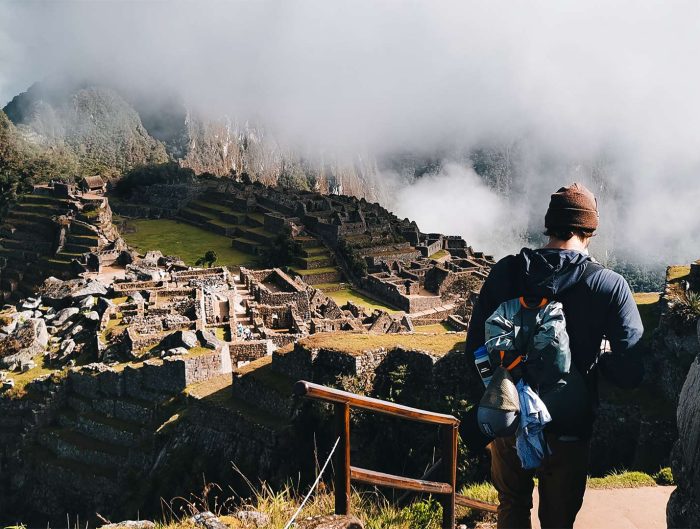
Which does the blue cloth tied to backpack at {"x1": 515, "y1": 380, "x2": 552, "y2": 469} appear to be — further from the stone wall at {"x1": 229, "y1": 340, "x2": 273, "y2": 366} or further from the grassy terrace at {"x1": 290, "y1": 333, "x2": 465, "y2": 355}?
the stone wall at {"x1": 229, "y1": 340, "x2": 273, "y2": 366}

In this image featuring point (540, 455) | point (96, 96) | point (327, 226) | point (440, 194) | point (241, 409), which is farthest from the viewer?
point (440, 194)

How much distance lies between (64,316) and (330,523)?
19784mm

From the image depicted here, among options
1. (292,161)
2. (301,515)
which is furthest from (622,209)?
(301,515)

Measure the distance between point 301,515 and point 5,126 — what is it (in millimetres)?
105474

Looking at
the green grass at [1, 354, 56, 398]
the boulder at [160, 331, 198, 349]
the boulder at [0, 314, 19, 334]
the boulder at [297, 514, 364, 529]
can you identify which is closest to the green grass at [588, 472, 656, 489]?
the boulder at [297, 514, 364, 529]

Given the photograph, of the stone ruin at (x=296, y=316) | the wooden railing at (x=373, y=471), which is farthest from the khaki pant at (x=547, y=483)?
the stone ruin at (x=296, y=316)

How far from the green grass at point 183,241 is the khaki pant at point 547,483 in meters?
46.2

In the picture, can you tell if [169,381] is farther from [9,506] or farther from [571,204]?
[571,204]

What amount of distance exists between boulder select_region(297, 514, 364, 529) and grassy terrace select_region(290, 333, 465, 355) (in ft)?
29.3

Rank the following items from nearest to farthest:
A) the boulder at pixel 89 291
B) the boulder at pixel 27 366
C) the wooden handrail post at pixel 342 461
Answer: the wooden handrail post at pixel 342 461 < the boulder at pixel 27 366 < the boulder at pixel 89 291

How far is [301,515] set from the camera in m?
6.14

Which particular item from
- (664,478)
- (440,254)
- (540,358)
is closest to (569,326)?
(540,358)

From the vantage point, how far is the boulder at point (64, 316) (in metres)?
22.9

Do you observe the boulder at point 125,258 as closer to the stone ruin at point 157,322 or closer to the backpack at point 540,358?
the stone ruin at point 157,322
